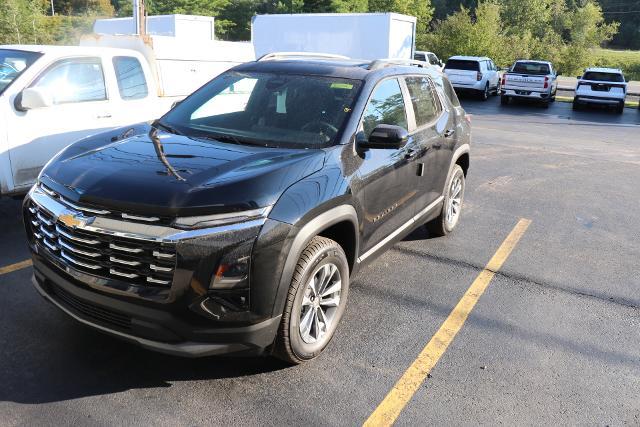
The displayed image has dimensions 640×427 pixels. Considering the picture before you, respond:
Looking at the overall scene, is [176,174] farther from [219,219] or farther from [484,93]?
[484,93]

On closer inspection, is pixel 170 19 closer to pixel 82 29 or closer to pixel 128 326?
pixel 128 326

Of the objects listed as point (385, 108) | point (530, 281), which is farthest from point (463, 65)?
point (385, 108)

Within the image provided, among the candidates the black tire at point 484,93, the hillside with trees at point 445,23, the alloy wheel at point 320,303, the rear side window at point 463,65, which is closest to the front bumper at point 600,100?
the black tire at point 484,93

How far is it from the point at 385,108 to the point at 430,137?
2.53 ft

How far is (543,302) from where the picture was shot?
4.48 meters

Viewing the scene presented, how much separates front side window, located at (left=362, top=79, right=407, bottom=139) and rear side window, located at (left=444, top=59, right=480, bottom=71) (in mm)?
20653

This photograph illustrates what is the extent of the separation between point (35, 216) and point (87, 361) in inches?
35.6

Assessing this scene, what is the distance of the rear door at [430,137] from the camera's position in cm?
466

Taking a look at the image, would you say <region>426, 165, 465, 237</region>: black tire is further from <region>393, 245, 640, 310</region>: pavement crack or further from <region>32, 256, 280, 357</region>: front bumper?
<region>32, 256, 280, 357</region>: front bumper

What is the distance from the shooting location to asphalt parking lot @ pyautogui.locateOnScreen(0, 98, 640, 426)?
9.79 feet

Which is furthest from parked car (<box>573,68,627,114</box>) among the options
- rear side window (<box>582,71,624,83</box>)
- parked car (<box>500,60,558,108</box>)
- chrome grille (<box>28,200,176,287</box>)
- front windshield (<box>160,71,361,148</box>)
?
chrome grille (<box>28,200,176,287</box>)

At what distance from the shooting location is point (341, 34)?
22.5 meters

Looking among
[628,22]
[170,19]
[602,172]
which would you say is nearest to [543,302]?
[602,172]

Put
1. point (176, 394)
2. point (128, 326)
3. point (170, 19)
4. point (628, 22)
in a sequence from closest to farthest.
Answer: point (128, 326)
point (176, 394)
point (170, 19)
point (628, 22)
